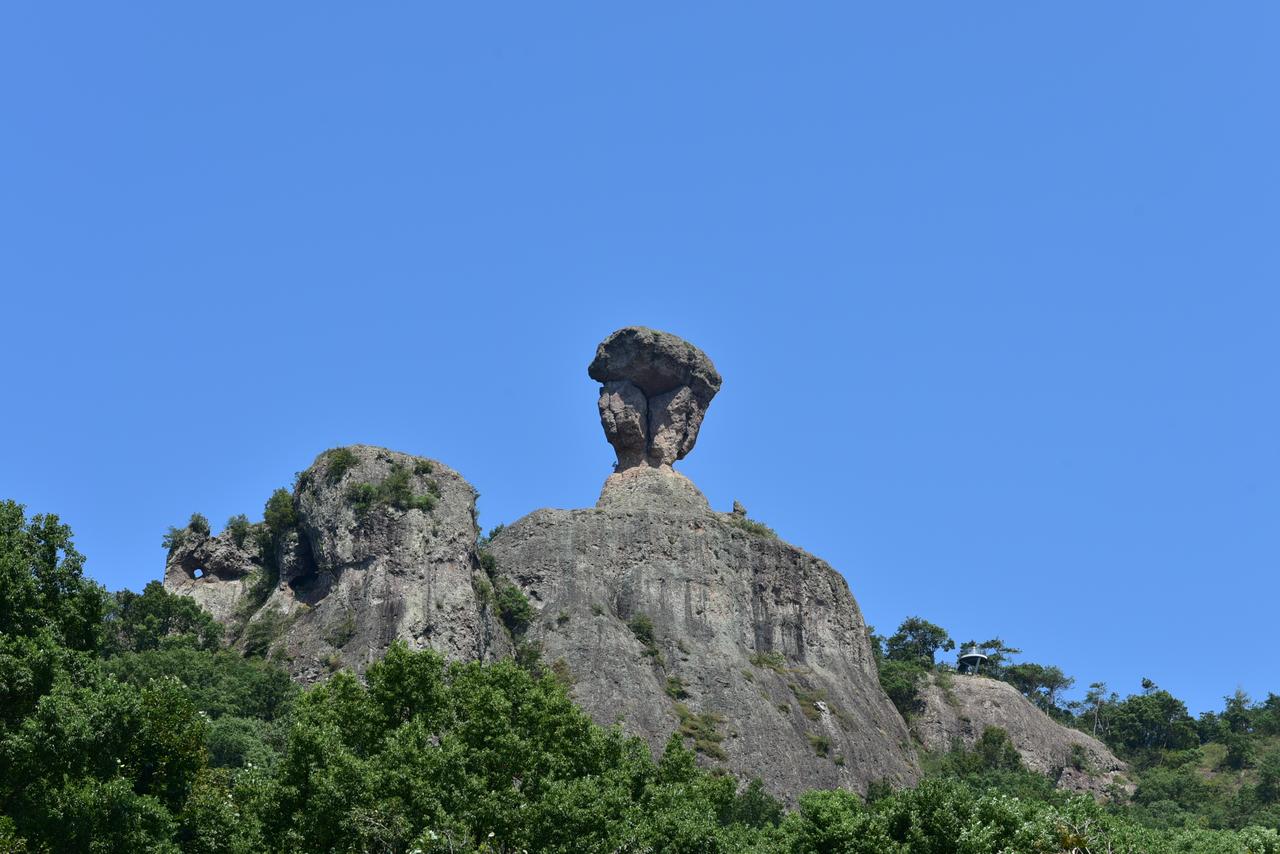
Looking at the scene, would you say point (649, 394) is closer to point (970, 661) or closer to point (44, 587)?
point (970, 661)

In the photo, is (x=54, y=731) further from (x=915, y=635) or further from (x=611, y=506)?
(x=915, y=635)

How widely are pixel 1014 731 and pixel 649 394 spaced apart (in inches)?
1319

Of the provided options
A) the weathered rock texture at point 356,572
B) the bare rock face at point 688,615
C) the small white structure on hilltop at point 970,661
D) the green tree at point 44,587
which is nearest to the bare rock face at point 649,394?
the bare rock face at point 688,615

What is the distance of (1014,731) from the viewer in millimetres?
119625

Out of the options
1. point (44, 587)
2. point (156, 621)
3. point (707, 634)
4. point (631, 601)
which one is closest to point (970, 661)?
point (707, 634)

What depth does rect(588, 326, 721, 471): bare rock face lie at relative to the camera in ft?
400

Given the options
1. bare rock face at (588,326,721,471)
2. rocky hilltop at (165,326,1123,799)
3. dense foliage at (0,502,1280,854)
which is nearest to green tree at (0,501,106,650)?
dense foliage at (0,502,1280,854)

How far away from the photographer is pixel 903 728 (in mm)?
115062

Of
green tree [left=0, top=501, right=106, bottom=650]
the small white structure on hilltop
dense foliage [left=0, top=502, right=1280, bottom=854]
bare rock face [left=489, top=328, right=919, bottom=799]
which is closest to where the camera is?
dense foliage [left=0, top=502, right=1280, bottom=854]

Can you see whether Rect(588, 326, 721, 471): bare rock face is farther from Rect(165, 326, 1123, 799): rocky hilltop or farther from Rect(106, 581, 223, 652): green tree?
Rect(106, 581, 223, 652): green tree

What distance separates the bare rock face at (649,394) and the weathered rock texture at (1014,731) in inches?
955

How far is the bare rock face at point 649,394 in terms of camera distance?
12188 centimetres

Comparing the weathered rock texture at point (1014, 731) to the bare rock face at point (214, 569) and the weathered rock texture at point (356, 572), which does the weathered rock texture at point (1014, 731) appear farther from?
the bare rock face at point (214, 569)

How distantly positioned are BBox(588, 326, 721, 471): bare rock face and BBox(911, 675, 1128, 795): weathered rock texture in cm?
2425
